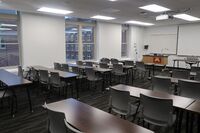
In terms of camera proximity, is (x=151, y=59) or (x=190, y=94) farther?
(x=151, y=59)

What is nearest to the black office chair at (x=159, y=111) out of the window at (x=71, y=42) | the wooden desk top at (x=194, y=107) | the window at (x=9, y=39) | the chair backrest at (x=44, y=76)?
the wooden desk top at (x=194, y=107)

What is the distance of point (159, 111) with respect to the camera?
250cm

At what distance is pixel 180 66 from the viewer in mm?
11383

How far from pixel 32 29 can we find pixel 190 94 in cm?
636

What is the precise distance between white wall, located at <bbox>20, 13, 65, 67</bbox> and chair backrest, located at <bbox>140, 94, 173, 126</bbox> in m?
5.86

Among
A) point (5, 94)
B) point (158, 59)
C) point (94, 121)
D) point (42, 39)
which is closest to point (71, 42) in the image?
A: point (42, 39)

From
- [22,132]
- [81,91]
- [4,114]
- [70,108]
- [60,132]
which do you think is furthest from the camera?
[81,91]

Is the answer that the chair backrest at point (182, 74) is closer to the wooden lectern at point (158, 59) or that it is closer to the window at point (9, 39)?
the wooden lectern at point (158, 59)

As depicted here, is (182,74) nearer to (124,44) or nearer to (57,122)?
(57,122)

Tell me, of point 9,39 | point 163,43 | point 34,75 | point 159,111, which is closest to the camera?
point 159,111

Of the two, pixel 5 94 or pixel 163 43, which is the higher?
pixel 163 43

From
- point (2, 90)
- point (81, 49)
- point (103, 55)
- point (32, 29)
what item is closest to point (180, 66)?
point (103, 55)

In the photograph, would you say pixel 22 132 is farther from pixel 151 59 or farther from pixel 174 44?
pixel 174 44

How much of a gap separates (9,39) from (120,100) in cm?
601
